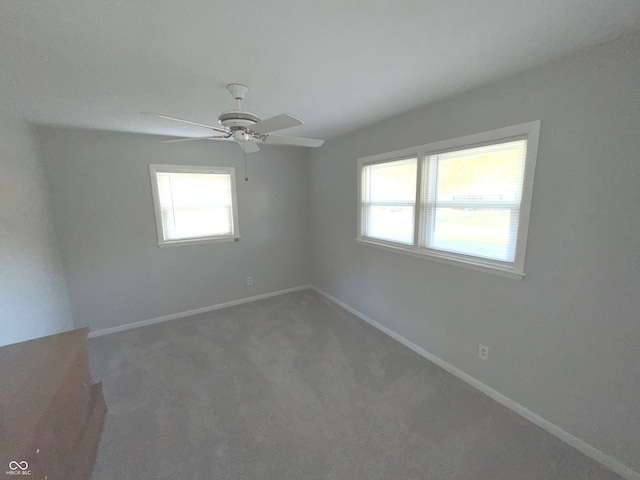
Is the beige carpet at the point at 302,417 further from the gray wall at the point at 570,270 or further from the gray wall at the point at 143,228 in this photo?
the gray wall at the point at 143,228

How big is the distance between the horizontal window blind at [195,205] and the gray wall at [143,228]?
156mm

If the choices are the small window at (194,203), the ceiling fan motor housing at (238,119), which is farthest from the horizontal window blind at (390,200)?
the small window at (194,203)

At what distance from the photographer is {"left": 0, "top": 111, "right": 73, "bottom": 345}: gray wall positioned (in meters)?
1.95

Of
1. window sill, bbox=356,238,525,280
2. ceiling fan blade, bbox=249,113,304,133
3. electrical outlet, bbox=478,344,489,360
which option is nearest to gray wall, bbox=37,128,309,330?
window sill, bbox=356,238,525,280

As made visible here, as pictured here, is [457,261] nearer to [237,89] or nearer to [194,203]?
[237,89]

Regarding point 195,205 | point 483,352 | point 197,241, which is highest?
point 195,205

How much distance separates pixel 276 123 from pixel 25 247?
8.28 ft

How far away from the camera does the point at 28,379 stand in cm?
119

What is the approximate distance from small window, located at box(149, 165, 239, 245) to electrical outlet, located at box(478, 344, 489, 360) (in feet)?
10.7

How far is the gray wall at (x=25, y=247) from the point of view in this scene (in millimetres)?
1950

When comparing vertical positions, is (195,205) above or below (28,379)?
above

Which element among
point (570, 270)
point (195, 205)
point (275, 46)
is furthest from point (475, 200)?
point (195, 205)

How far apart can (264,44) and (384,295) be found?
2633mm

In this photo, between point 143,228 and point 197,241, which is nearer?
point 143,228
